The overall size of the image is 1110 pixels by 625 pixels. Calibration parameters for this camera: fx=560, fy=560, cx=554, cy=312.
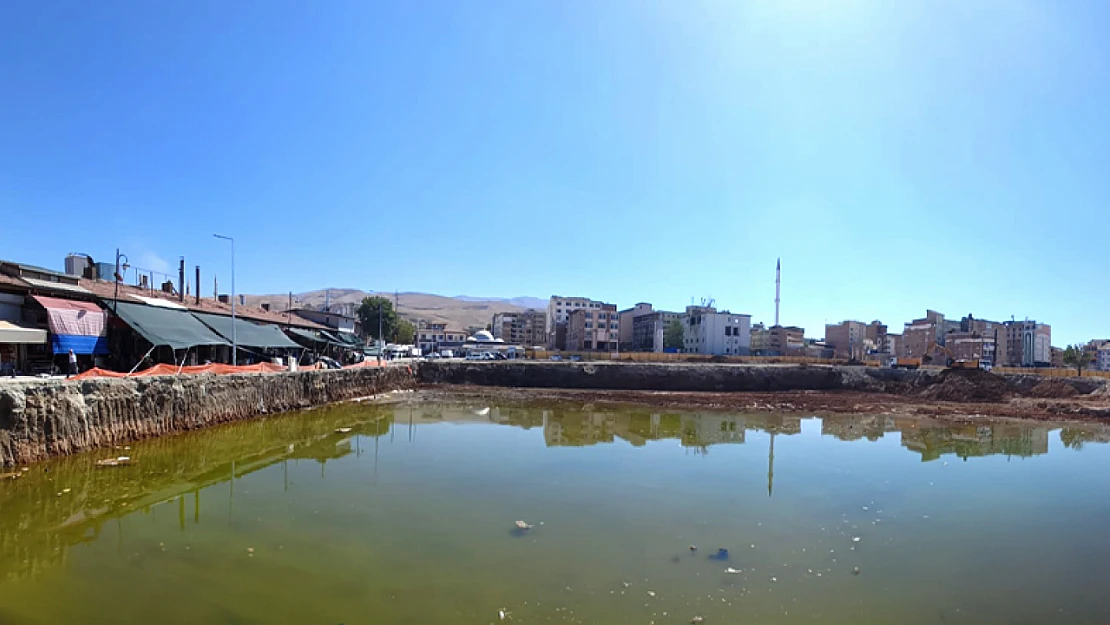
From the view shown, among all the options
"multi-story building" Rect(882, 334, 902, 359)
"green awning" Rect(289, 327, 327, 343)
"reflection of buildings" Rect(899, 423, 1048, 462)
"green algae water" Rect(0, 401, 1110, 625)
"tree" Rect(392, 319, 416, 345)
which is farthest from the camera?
"multi-story building" Rect(882, 334, 902, 359)

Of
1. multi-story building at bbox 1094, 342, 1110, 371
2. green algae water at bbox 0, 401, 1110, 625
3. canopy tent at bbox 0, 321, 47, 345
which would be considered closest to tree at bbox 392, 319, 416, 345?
canopy tent at bbox 0, 321, 47, 345

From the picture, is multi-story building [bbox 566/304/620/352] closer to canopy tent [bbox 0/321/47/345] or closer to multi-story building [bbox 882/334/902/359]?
multi-story building [bbox 882/334/902/359]

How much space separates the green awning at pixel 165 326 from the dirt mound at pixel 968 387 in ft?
169

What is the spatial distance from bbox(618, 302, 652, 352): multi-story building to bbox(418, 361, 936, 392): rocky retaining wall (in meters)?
66.4

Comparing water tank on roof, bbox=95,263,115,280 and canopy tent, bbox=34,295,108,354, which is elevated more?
water tank on roof, bbox=95,263,115,280

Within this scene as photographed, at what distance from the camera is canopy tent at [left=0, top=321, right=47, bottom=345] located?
19375mm

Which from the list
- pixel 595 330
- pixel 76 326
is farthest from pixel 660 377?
pixel 595 330

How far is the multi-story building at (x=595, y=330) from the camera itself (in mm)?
111125

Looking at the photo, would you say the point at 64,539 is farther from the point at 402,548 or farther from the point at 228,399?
the point at 228,399

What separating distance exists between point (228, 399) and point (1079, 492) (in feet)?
101

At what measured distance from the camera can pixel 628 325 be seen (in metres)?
130

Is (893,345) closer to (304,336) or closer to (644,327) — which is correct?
(644,327)

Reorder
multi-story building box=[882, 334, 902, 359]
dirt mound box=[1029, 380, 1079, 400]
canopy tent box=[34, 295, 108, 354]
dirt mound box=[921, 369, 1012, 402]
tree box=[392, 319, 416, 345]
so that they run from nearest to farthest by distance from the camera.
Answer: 1. canopy tent box=[34, 295, 108, 354]
2. dirt mound box=[921, 369, 1012, 402]
3. dirt mound box=[1029, 380, 1079, 400]
4. tree box=[392, 319, 416, 345]
5. multi-story building box=[882, 334, 902, 359]

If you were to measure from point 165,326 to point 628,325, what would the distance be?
109484 mm
